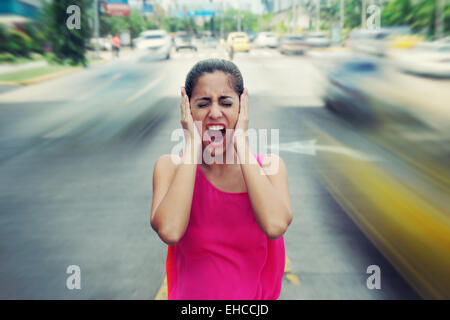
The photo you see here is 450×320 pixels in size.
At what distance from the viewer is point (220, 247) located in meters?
1.65

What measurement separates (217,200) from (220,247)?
0.16m

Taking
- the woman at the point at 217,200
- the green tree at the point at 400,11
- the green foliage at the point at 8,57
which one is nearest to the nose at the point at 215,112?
the woman at the point at 217,200

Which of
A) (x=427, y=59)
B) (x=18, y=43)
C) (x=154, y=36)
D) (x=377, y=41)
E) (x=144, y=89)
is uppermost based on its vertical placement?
(x=154, y=36)

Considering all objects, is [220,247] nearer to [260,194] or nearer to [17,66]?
[260,194]

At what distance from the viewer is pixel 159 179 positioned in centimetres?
170

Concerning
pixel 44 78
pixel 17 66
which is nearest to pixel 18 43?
pixel 44 78

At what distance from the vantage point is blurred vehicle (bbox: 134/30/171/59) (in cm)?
2772

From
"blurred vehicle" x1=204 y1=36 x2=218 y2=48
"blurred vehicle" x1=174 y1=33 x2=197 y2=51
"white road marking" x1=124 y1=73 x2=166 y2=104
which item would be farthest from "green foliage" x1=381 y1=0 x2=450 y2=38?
"white road marking" x1=124 y1=73 x2=166 y2=104

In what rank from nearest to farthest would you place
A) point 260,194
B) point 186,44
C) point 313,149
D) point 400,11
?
point 260,194
point 186,44
point 313,149
point 400,11

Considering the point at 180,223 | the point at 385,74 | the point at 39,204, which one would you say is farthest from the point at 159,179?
the point at 385,74

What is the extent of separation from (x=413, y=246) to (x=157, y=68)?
83.9 ft

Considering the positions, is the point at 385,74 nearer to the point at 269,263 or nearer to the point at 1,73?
the point at 269,263

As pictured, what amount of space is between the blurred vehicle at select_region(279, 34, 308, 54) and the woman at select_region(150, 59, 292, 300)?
124 ft

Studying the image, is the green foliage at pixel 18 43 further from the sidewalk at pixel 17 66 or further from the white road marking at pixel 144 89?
the sidewalk at pixel 17 66
